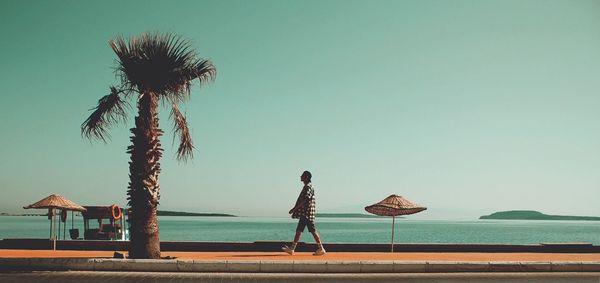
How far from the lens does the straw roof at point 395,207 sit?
41.8 feet

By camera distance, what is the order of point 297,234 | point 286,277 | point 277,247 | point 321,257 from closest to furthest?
point 286,277, point 321,257, point 297,234, point 277,247

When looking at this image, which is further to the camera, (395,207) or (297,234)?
(395,207)

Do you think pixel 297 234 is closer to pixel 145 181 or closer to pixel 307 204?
pixel 307 204

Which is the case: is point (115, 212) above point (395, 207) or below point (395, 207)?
below

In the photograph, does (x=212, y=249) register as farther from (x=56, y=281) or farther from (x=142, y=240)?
(x=56, y=281)

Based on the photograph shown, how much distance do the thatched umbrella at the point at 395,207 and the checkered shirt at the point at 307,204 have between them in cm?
250

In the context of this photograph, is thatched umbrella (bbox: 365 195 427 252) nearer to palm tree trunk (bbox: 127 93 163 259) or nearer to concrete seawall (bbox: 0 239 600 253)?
concrete seawall (bbox: 0 239 600 253)

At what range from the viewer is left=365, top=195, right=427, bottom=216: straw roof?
41.8ft

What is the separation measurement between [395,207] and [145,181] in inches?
256

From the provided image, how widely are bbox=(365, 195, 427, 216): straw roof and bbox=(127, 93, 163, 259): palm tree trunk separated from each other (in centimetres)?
596

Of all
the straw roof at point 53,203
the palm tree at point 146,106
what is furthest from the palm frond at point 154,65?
the straw roof at point 53,203

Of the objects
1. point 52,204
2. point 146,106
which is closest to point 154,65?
point 146,106

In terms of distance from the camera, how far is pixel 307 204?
11312mm

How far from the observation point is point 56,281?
7.96 metres
